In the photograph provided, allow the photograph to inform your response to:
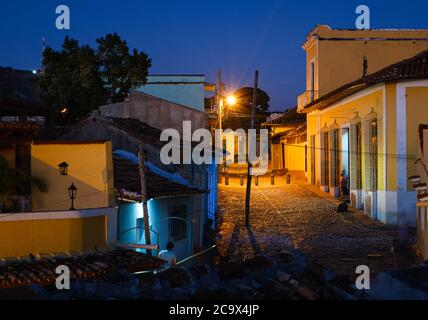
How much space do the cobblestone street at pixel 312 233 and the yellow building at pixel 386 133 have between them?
849mm

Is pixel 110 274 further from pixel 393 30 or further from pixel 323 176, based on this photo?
pixel 393 30

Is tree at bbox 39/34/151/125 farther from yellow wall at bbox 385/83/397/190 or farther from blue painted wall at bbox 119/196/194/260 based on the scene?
yellow wall at bbox 385/83/397/190

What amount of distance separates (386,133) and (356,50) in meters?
9.61

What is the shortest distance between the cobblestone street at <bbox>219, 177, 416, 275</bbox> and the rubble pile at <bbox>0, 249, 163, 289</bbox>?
474 centimetres

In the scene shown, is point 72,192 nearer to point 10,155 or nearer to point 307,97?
point 10,155

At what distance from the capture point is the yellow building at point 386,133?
17297mm

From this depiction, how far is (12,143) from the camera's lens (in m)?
10.7

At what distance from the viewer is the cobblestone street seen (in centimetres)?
1408

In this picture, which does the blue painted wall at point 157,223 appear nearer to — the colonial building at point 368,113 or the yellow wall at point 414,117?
the colonial building at point 368,113

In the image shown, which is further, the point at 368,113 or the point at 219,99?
the point at 219,99

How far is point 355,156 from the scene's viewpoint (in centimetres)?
2141

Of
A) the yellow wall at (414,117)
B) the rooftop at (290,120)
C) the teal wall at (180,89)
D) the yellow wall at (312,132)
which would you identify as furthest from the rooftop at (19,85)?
the rooftop at (290,120)

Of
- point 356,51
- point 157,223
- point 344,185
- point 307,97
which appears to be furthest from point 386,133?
point 307,97

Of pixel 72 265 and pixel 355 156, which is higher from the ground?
pixel 355 156
